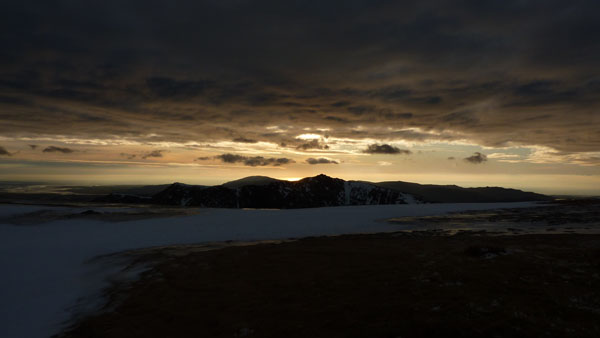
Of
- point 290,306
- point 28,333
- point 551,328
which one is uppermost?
point 551,328

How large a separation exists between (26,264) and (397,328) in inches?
926

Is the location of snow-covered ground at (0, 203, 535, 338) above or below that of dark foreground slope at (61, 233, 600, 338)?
below

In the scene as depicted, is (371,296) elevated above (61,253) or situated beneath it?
elevated above

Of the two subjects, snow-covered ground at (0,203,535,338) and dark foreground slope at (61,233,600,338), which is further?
snow-covered ground at (0,203,535,338)

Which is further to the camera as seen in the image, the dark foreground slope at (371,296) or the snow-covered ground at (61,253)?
the snow-covered ground at (61,253)

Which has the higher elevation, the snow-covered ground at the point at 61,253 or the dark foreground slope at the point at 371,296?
the dark foreground slope at the point at 371,296

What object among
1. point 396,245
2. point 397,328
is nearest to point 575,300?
point 397,328

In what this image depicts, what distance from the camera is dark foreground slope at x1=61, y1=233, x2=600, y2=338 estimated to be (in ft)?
28.8

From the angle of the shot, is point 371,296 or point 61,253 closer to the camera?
point 371,296

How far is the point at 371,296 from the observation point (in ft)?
38.1

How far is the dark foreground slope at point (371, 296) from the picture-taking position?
345 inches

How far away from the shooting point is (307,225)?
129 feet

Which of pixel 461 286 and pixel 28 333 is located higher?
pixel 461 286

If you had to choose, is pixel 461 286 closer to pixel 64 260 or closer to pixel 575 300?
pixel 575 300
